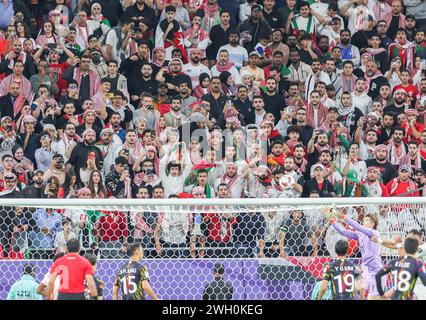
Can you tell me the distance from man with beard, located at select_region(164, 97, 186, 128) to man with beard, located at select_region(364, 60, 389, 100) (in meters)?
2.81

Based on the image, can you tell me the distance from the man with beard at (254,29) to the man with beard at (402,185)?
3526mm

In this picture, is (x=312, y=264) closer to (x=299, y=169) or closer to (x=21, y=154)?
(x=299, y=169)

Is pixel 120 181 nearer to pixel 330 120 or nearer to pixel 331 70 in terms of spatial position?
pixel 330 120

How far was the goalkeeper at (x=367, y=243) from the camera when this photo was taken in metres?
13.4

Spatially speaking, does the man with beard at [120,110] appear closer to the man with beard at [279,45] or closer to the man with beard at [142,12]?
the man with beard at [142,12]

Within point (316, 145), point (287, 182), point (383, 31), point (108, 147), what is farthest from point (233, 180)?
point (383, 31)

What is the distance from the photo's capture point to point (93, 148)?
18.0 m

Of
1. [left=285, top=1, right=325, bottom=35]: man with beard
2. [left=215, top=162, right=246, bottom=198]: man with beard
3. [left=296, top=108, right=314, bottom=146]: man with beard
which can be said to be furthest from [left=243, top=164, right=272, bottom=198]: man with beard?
[left=285, top=1, right=325, bottom=35]: man with beard

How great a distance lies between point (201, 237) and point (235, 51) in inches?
246

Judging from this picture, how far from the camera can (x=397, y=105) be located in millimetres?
19078

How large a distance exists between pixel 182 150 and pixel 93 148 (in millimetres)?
1209

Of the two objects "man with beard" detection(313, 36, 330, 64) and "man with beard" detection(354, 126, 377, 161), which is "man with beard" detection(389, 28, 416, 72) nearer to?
"man with beard" detection(313, 36, 330, 64)

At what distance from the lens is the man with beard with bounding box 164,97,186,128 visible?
18.5 m
